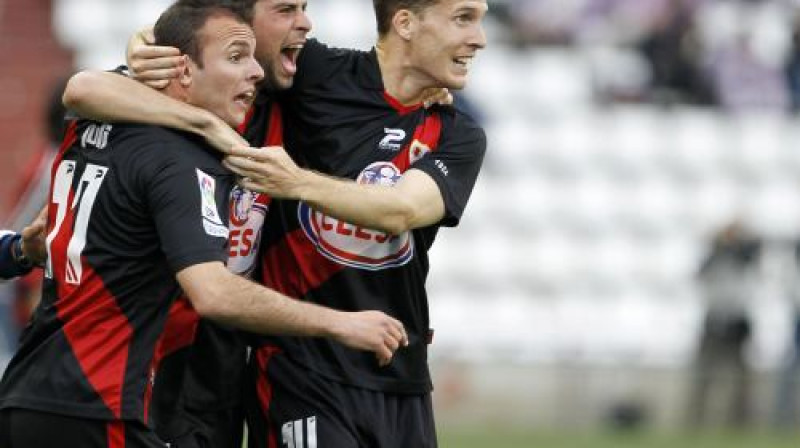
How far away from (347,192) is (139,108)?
722 mm

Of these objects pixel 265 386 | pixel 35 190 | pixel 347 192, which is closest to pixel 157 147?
pixel 347 192

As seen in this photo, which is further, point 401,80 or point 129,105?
point 401,80

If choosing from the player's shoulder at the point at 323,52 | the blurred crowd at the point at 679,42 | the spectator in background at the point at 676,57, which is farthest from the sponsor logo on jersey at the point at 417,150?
the spectator in background at the point at 676,57

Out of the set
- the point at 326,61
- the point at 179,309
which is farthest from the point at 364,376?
the point at 326,61

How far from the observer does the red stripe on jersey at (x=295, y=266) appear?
6.36m

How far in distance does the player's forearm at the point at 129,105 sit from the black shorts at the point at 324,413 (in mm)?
1109

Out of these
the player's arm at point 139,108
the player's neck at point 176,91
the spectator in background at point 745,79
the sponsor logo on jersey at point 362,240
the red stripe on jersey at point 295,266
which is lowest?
the red stripe on jersey at point 295,266

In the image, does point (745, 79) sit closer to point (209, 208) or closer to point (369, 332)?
point (369, 332)

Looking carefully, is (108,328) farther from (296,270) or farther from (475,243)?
(475,243)

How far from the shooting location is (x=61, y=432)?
17.8 ft

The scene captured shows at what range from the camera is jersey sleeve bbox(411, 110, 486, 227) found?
6.21 metres

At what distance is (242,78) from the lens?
18.8 ft

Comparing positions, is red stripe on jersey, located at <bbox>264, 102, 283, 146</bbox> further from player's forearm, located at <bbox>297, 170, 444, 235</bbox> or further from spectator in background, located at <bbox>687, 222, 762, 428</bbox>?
spectator in background, located at <bbox>687, 222, 762, 428</bbox>

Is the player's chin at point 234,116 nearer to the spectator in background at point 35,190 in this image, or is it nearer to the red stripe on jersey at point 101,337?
the red stripe on jersey at point 101,337
